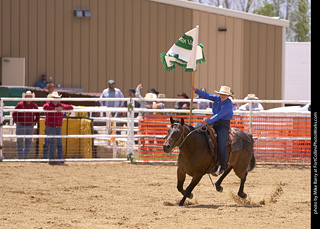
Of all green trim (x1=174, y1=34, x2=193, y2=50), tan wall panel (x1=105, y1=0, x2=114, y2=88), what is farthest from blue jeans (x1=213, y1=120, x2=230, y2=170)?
tan wall panel (x1=105, y1=0, x2=114, y2=88)

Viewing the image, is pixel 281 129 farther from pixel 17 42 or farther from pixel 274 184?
pixel 17 42

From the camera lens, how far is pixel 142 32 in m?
24.2

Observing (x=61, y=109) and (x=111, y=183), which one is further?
(x=61, y=109)

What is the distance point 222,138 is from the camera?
9.96 meters

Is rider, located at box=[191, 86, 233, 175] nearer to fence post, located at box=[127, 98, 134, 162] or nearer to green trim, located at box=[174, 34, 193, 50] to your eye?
green trim, located at box=[174, 34, 193, 50]

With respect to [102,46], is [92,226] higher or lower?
lower

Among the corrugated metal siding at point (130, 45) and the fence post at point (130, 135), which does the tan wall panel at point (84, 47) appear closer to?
the corrugated metal siding at point (130, 45)

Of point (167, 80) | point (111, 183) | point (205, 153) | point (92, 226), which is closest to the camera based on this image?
point (92, 226)

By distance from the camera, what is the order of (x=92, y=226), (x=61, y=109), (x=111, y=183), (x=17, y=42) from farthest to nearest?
(x=17, y=42) < (x=61, y=109) < (x=111, y=183) < (x=92, y=226)

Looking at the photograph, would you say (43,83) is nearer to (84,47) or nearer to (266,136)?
(84,47)

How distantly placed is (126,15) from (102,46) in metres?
1.48

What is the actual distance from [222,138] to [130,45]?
48.2ft

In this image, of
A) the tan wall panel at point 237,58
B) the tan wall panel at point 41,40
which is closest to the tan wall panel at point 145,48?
the tan wall panel at point 237,58

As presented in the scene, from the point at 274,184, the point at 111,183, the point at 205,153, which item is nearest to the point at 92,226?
the point at 205,153
